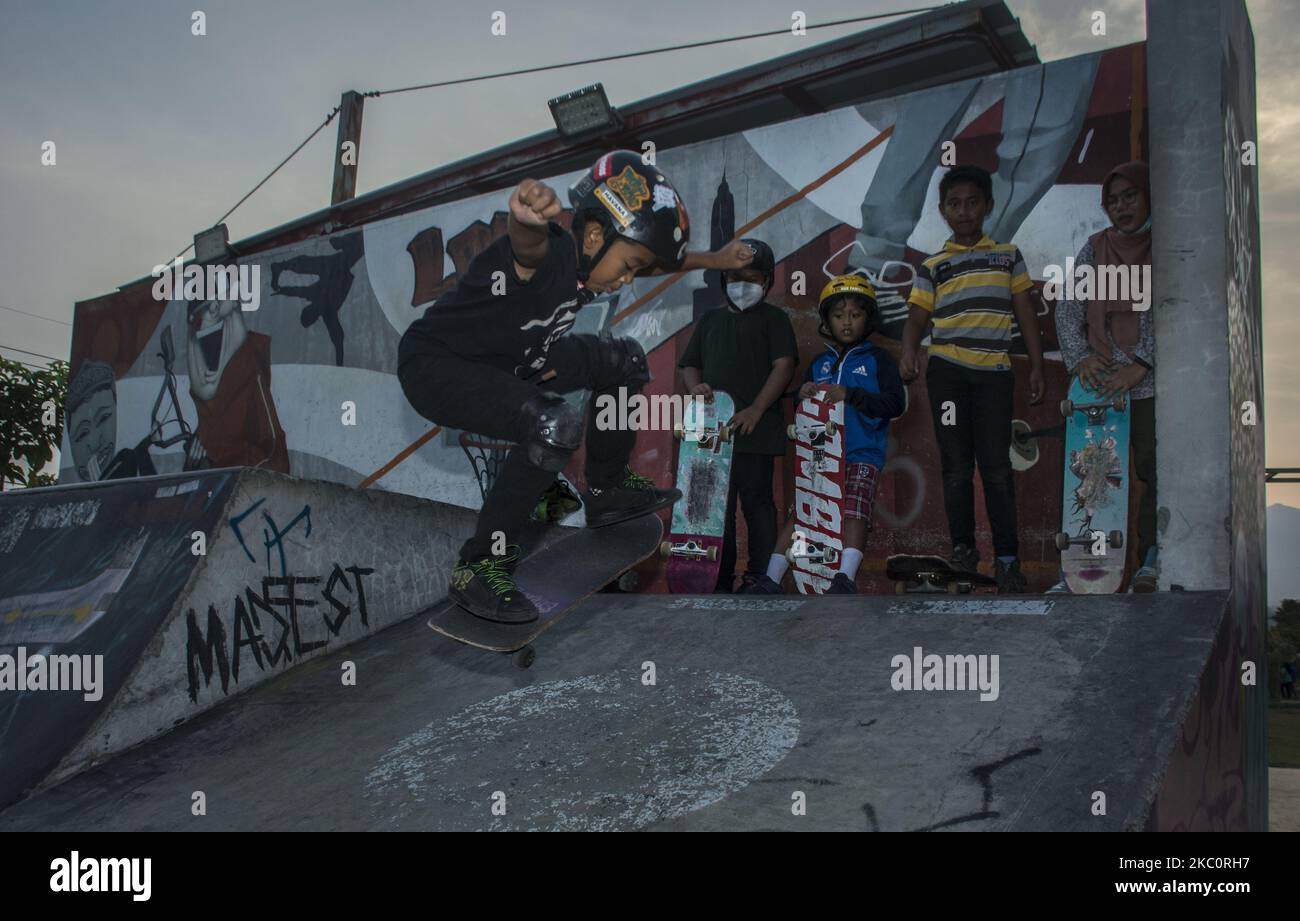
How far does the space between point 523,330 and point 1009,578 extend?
3.31 meters

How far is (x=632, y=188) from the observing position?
428 centimetres

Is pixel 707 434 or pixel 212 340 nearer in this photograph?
pixel 707 434

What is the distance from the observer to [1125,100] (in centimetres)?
641

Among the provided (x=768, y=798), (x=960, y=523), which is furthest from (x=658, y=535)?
(x=768, y=798)

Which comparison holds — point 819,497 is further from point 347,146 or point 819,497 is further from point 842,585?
point 347,146

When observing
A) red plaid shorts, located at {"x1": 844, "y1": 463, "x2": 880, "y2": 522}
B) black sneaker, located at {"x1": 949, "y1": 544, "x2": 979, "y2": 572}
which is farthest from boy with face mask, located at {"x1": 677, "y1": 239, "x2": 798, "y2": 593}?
black sneaker, located at {"x1": 949, "y1": 544, "x2": 979, "y2": 572}

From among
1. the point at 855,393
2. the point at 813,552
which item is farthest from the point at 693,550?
the point at 855,393

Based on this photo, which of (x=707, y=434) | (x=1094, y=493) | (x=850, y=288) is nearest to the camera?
(x=1094, y=493)

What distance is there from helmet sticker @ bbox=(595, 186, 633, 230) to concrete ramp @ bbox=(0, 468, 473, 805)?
2.50 meters

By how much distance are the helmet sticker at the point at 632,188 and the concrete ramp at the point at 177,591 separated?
2.57 meters

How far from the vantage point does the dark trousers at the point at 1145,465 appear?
5.78 meters

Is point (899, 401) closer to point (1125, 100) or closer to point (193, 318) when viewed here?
point (1125, 100)
